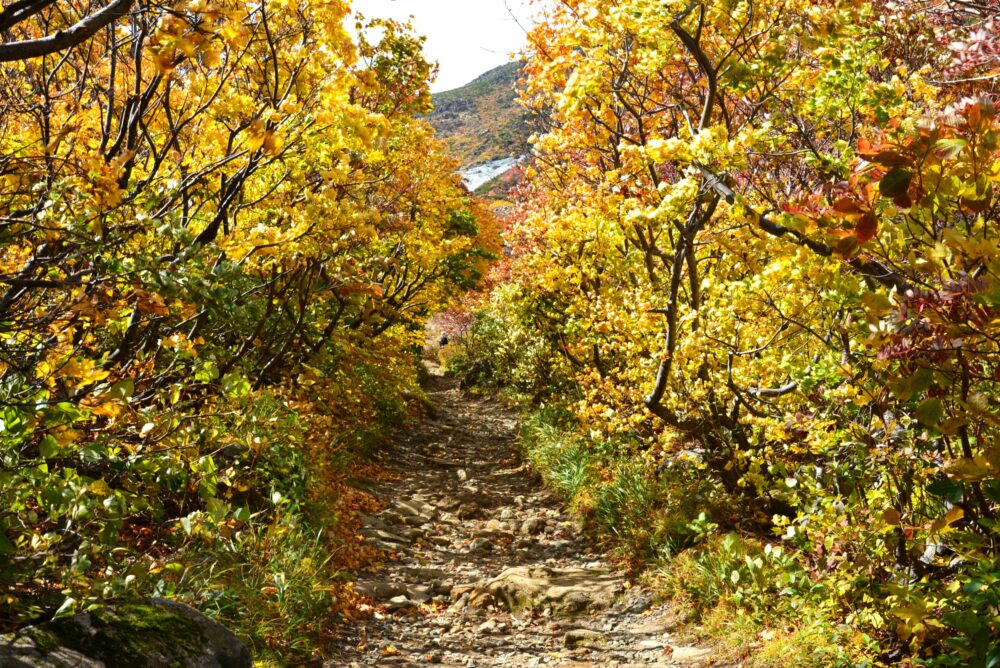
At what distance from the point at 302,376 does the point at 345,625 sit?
7.80ft

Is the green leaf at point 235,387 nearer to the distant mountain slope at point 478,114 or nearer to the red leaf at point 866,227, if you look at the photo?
the red leaf at point 866,227

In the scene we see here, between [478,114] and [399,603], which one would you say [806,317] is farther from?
[478,114]

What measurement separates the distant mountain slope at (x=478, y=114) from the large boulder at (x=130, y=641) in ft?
224

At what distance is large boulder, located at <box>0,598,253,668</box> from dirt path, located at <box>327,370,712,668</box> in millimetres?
1870

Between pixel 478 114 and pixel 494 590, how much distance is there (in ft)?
325

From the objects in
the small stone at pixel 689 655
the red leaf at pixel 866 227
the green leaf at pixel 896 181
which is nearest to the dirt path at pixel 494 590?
the small stone at pixel 689 655

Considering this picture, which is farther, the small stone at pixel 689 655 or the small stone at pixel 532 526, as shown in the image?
the small stone at pixel 532 526

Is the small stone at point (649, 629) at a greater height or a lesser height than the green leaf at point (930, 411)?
lesser

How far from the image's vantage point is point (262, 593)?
4918mm

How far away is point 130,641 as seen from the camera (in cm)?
294

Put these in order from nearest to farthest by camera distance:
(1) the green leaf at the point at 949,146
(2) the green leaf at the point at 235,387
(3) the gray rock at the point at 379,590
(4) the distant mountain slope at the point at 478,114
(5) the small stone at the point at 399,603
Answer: (1) the green leaf at the point at 949,146 → (2) the green leaf at the point at 235,387 → (5) the small stone at the point at 399,603 → (3) the gray rock at the point at 379,590 → (4) the distant mountain slope at the point at 478,114

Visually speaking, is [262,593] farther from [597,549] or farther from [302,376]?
[597,549]

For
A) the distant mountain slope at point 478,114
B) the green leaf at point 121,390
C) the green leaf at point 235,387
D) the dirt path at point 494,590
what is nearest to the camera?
the green leaf at point 121,390

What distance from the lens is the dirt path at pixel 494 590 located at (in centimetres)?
549
